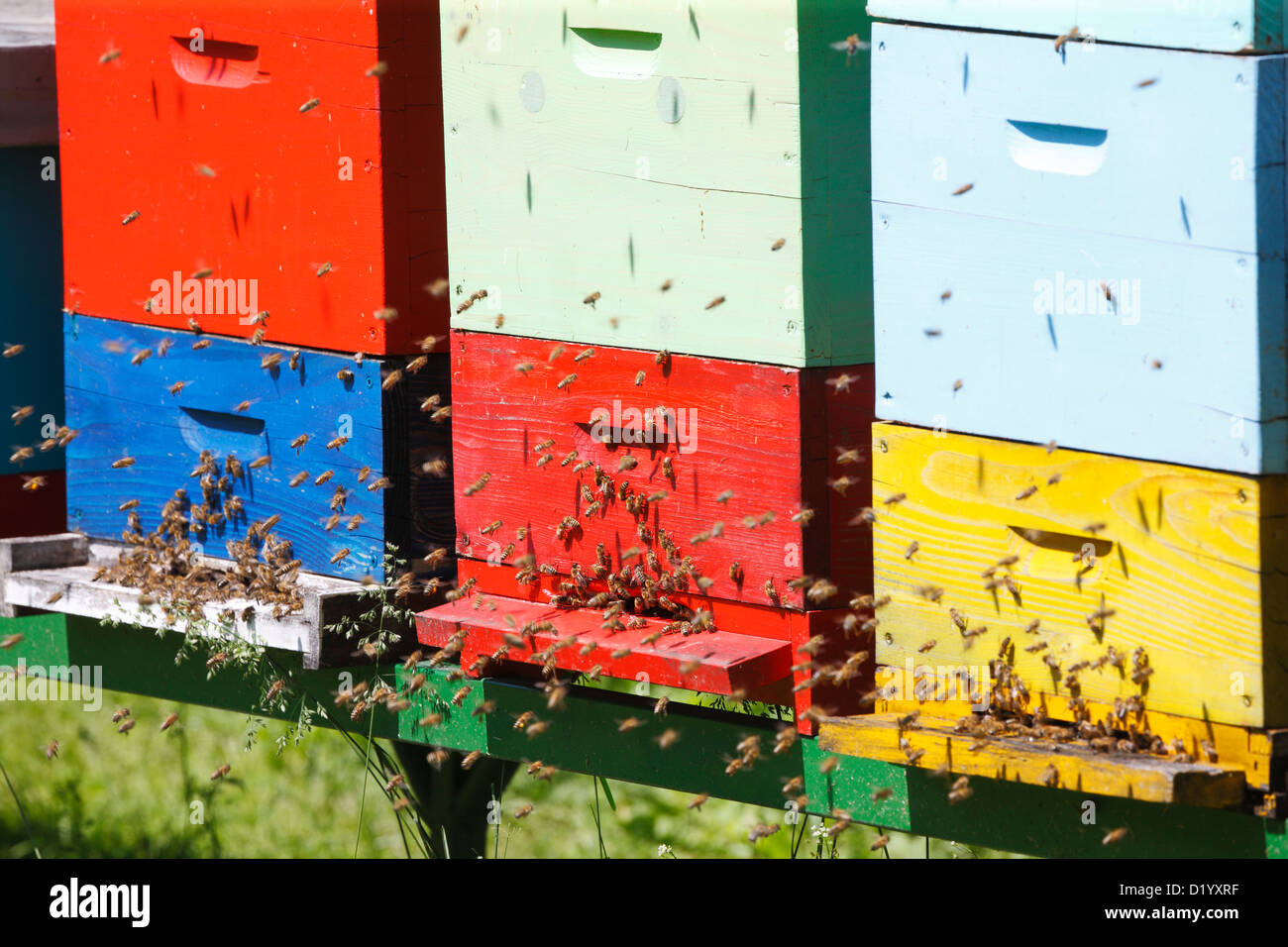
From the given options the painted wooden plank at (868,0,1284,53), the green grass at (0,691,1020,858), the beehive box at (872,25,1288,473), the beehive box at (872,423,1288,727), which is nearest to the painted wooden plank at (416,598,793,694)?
the beehive box at (872,423,1288,727)

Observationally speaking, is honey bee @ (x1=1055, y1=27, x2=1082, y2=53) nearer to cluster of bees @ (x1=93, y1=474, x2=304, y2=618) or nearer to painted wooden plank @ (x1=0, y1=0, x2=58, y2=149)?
cluster of bees @ (x1=93, y1=474, x2=304, y2=618)

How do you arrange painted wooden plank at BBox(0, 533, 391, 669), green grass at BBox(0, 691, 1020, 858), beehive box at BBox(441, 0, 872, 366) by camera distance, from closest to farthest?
1. beehive box at BBox(441, 0, 872, 366)
2. painted wooden plank at BBox(0, 533, 391, 669)
3. green grass at BBox(0, 691, 1020, 858)

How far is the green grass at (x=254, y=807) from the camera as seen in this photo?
10.1 metres

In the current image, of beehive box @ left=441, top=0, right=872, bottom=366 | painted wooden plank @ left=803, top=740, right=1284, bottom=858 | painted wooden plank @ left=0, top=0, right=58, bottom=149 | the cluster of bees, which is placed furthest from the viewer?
painted wooden plank @ left=0, top=0, right=58, bottom=149

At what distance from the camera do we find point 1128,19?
10.9 feet

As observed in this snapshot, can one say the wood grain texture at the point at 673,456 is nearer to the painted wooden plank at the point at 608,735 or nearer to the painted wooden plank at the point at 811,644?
the painted wooden plank at the point at 811,644

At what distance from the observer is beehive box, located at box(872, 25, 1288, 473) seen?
10.6ft

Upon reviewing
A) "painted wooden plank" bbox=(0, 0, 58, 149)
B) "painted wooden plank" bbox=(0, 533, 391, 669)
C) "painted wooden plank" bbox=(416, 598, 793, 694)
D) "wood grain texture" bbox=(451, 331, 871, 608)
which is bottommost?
"painted wooden plank" bbox=(416, 598, 793, 694)

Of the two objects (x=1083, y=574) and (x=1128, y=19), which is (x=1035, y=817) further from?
(x=1128, y=19)

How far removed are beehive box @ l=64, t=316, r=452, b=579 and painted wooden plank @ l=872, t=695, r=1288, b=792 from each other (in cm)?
193

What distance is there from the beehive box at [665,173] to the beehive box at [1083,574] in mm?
408

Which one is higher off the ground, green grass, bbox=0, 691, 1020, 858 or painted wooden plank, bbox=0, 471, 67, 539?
painted wooden plank, bbox=0, 471, 67, 539

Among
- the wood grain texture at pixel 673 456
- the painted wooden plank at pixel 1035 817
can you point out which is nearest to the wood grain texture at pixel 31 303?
the wood grain texture at pixel 673 456

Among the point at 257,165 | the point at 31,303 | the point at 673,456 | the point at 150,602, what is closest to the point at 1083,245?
the point at 673,456
